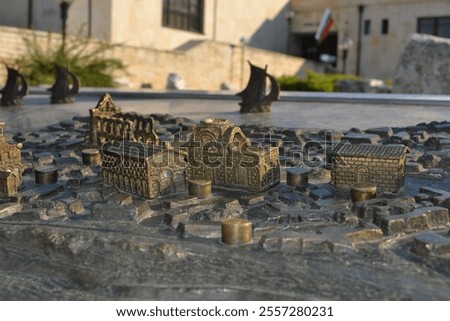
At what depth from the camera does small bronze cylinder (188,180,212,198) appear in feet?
14.1

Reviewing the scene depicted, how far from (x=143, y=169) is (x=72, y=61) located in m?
17.3

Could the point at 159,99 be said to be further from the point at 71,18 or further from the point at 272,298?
the point at 71,18

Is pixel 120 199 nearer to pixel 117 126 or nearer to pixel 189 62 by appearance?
pixel 117 126

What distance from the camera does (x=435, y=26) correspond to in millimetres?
34250

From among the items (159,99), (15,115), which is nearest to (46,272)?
(15,115)

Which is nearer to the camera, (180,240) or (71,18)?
(180,240)

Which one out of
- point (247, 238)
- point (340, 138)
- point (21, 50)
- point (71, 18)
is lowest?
point (247, 238)

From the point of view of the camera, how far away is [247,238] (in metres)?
3.36

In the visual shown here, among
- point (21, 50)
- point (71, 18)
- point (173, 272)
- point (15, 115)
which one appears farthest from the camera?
point (71, 18)

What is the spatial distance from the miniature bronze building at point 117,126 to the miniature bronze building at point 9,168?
1.04 m

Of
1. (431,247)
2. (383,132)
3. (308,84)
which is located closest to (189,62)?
(308,84)

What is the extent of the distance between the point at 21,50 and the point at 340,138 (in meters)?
17.8

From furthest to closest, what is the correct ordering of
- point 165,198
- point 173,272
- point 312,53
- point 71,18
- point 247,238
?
1. point 312,53
2. point 71,18
3. point 165,198
4. point 247,238
5. point 173,272

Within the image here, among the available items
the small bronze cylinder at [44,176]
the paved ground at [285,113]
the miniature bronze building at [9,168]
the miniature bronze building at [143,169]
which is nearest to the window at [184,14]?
the paved ground at [285,113]
